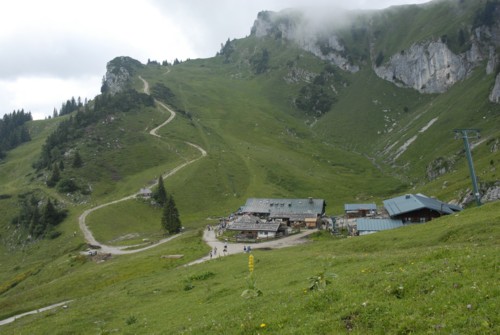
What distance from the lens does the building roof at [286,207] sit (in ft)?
368

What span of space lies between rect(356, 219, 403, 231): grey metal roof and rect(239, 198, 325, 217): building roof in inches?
1231

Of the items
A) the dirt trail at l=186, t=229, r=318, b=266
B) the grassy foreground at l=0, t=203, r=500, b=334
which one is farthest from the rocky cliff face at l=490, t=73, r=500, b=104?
the grassy foreground at l=0, t=203, r=500, b=334

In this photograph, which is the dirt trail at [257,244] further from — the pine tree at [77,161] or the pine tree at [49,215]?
the pine tree at [77,161]

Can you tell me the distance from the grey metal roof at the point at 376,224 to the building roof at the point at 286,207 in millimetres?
31268

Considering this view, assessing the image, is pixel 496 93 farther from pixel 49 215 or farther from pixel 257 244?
pixel 49 215

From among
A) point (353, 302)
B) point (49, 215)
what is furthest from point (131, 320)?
point (49, 215)

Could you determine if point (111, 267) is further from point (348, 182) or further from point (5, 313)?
point (348, 182)

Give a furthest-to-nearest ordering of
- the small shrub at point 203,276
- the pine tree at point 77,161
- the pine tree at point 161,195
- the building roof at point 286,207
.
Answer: the pine tree at point 77,161
the pine tree at point 161,195
the building roof at point 286,207
the small shrub at point 203,276

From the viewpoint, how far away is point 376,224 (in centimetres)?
7756

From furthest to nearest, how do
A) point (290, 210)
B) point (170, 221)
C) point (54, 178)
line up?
point (54, 178) < point (170, 221) < point (290, 210)

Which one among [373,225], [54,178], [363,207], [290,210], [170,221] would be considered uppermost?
[54,178]

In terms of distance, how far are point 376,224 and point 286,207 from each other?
134ft

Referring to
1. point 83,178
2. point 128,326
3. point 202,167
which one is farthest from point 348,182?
point 128,326

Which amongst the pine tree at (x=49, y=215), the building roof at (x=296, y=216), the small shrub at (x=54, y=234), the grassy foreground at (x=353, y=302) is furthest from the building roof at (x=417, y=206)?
the pine tree at (x=49, y=215)
